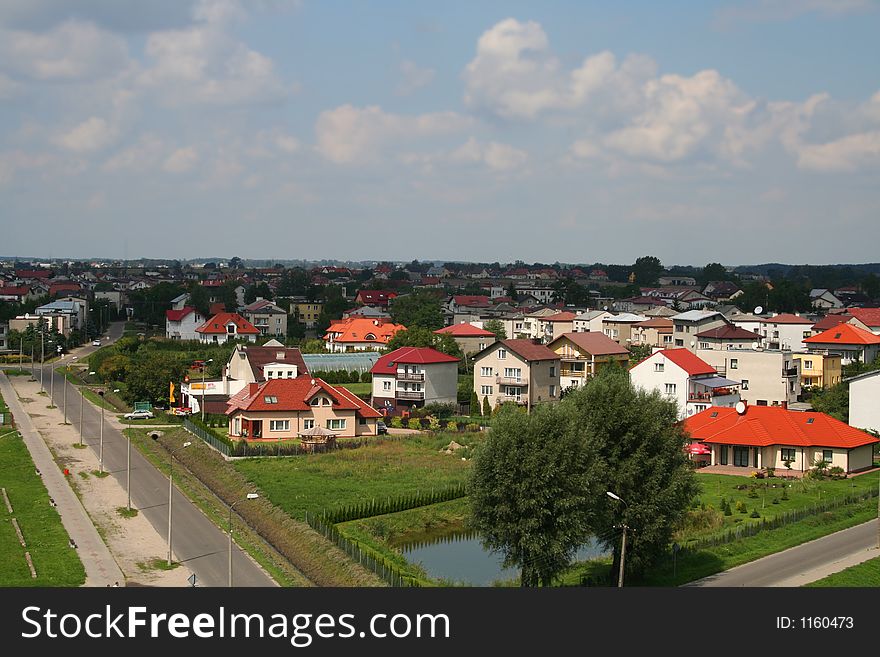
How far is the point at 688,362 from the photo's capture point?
176 ft

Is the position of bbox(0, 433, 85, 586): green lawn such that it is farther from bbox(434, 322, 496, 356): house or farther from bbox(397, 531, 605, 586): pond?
bbox(434, 322, 496, 356): house

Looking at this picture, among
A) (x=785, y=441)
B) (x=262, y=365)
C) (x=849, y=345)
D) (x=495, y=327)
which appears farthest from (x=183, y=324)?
(x=785, y=441)

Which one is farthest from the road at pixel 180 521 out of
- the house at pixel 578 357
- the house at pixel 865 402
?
the house at pixel 865 402

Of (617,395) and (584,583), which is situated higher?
(617,395)

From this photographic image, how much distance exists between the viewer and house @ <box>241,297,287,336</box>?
10831 centimetres

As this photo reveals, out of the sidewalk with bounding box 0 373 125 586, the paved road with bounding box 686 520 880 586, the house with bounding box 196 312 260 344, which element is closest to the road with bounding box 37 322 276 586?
the sidewalk with bounding box 0 373 125 586

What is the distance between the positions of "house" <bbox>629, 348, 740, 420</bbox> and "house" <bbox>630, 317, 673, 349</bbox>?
1030 inches

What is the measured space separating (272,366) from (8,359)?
36600mm

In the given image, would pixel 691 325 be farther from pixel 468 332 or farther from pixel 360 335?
pixel 360 335

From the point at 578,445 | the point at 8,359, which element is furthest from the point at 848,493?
the point at 8,359

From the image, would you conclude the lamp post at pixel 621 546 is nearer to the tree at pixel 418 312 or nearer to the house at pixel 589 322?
the house at pixel 589 322

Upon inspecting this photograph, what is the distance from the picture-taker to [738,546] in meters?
29.3

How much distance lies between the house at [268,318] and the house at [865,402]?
6875cm

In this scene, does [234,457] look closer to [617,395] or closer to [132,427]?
[132,427]
